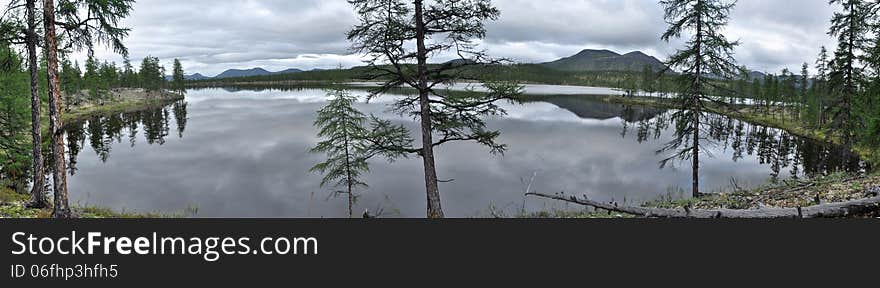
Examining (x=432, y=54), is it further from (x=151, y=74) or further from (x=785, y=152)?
(x=151, y=74)

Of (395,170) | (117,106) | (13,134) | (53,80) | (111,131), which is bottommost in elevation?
(395,170)

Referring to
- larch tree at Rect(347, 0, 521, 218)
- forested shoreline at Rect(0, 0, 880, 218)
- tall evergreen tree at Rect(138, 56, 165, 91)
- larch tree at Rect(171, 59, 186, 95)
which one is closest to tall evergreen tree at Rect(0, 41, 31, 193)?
forested shoreline at Rect(0, 0, 880, 218)

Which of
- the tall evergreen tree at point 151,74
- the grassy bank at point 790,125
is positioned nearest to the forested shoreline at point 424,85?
the grassy bank at point 790,125

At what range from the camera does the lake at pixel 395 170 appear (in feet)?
79.7

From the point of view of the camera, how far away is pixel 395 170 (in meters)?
31.9

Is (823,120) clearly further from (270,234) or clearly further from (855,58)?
(270,234)

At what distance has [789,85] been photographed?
81.0m

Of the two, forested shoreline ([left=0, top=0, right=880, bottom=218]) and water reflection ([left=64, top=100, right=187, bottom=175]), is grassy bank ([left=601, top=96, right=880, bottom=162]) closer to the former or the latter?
forested shoreline ([left=0, top=0, right=880, bottom=218])

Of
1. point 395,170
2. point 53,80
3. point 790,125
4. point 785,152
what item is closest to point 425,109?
point 53,80

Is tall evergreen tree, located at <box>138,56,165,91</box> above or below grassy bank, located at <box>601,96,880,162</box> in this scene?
above

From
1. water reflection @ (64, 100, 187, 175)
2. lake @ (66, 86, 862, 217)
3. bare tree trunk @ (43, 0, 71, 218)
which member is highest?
bare tree trunk @ (43, 0, 71, 218)

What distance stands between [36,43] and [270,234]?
39.1 feet

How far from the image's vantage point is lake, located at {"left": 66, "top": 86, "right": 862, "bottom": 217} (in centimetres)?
2428

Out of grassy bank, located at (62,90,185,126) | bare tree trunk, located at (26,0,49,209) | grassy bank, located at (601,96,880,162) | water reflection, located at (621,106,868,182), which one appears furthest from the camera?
grassy bank, located at (62,90,185,126)
